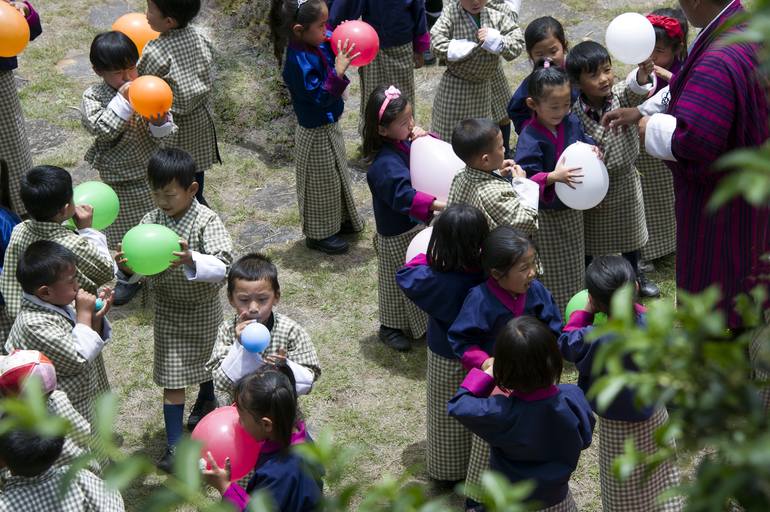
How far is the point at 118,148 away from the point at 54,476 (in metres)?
2.52

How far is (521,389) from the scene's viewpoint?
131 inches

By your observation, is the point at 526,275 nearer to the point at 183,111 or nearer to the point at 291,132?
the point at 183,111

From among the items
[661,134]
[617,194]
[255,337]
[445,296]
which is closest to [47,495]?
[255,337]

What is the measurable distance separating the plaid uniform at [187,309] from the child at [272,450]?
3.51 feet

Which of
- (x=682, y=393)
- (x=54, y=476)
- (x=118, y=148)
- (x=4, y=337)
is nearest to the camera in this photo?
(x=682, y=393)

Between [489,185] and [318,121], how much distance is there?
1863 millimetres

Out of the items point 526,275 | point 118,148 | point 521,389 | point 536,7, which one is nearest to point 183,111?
point 118,148

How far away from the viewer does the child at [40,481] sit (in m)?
3.19

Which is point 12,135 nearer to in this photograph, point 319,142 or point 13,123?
point 13,123

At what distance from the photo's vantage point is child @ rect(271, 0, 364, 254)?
5684 mm

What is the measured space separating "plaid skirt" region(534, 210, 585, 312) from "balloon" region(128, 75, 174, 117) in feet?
6.40

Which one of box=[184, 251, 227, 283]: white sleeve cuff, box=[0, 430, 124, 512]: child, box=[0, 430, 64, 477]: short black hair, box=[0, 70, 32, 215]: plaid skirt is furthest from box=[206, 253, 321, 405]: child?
box=[0, 70, 32, 215]: plaid skirt

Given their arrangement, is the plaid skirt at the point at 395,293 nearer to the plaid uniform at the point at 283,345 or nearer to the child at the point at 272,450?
the plaid uniform at the point at 283,345

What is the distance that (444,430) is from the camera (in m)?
4.31
